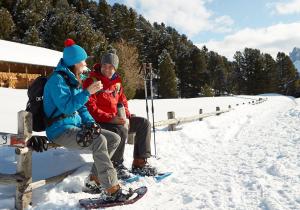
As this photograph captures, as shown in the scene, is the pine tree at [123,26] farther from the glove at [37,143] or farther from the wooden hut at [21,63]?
the glove at [37,143]

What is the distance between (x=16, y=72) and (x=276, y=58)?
7268cm

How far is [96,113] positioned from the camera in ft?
18.3

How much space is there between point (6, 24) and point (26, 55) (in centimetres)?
1399

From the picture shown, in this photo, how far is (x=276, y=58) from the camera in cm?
9144

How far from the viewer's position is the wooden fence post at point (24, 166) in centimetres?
439

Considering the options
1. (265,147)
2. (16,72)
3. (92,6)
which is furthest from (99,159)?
(92,6)

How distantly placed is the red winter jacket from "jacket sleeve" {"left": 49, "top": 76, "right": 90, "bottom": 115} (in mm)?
1138

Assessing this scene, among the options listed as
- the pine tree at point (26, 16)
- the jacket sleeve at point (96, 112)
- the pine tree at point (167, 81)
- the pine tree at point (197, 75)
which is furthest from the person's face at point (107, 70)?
the pine tree at point (197, 75)

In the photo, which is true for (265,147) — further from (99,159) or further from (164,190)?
(99,159)

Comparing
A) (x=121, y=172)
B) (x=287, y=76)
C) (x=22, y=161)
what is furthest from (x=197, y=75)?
(x=22, y=161)

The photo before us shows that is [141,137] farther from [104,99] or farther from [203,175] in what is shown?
[203,175]

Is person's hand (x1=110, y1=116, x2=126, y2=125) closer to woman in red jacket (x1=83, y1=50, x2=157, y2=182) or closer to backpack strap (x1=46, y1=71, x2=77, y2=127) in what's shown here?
woman in red jacket (x1=83, y1=50, x2=157, y2=182)

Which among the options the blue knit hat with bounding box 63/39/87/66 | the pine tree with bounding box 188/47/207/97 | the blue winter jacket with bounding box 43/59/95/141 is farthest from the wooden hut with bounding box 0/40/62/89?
the pine tree with bounding box 188/47/207/97

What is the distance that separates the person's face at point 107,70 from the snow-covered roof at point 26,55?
26.9 metres
